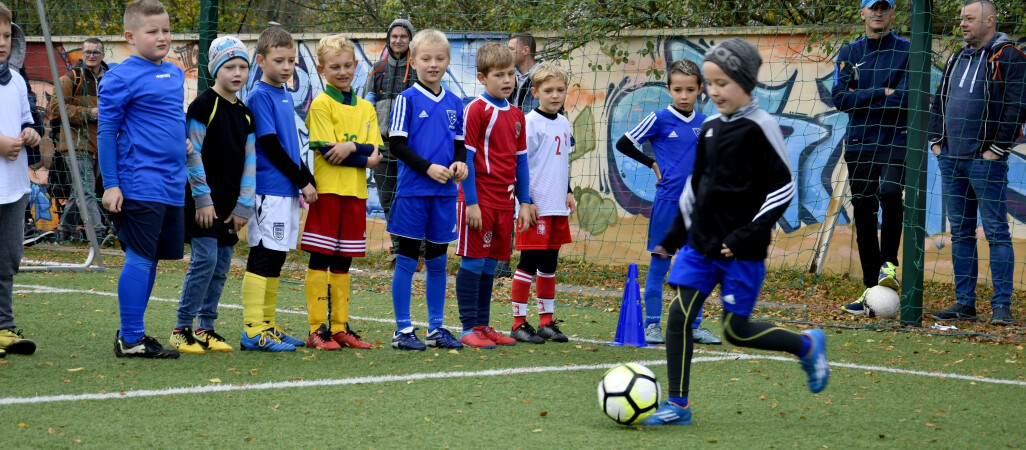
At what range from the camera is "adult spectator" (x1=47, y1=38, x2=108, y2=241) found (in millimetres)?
10891

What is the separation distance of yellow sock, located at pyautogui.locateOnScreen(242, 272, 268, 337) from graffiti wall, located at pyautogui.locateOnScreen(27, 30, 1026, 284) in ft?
16.6

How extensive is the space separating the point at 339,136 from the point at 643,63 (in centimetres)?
540

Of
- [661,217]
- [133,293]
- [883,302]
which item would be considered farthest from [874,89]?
[133,293]

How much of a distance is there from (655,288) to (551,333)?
0.74m

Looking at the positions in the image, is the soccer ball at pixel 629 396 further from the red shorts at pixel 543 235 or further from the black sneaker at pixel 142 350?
the black sneaker at pixel 142 350

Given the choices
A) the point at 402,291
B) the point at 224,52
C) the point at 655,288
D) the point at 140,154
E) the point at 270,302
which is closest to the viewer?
the point at 140,154

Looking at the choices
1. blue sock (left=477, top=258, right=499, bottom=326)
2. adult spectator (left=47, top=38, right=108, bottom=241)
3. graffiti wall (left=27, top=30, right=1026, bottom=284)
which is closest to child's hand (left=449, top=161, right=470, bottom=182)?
blue sock (left=477, top=258, right=499, bottom=326)

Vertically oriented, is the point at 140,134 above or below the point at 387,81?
below

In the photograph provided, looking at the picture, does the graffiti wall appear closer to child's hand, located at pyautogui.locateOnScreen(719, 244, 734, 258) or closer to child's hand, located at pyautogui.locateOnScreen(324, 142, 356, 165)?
child's hand, located at pyautogui.locateOnScreen(324, 142, 356, 165)

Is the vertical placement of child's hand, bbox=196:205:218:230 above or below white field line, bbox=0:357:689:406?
above

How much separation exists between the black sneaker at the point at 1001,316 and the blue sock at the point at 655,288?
2.67m

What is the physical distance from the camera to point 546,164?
6406mm

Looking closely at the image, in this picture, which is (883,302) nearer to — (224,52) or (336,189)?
(336,189)

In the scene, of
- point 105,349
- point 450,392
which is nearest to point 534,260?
point 450,392
